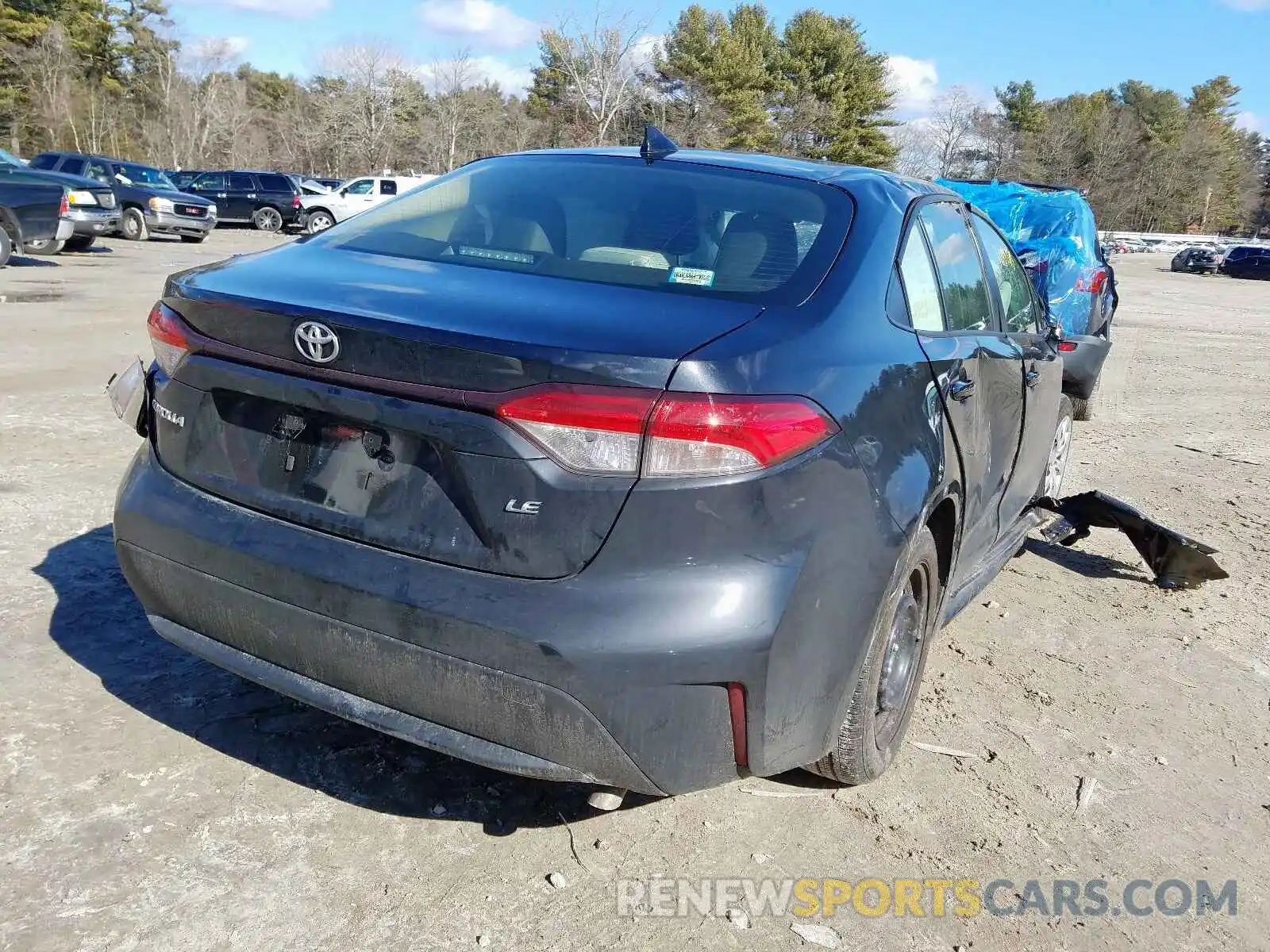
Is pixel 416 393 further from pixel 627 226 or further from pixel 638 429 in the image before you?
pixel 627 226

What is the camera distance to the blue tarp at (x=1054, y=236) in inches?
383

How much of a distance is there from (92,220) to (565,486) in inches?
715

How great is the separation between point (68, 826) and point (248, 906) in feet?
1.82

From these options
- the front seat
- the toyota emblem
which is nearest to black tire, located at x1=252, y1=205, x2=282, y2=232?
the front seat

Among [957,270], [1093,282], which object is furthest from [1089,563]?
[1093,282]

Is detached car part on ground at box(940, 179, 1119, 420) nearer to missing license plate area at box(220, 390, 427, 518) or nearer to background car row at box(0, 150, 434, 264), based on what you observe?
background car row at box(0, 150, 434, 264)

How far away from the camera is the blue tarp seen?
31.9 feet

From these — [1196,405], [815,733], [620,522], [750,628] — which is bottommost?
[1196,405]

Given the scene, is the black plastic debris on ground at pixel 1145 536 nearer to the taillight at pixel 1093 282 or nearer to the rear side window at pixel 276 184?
the taillight at pixel 1093 282

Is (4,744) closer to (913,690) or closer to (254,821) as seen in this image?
(254,821)

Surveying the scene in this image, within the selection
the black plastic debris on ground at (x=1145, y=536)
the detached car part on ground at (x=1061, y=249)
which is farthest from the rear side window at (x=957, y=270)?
the detached car part on ground at (x=1061, y=249)

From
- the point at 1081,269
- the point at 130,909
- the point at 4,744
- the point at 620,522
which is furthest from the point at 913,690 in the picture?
the point at 1081,269

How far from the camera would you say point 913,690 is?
3143 millimetres

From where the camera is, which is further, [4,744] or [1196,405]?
[1196,405]
